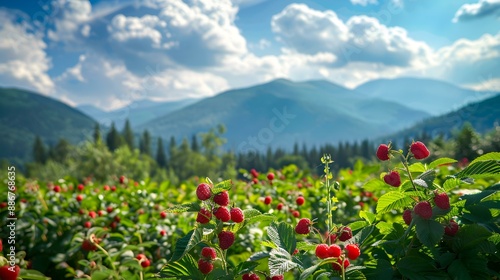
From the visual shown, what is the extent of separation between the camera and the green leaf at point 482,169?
1799 millimetres

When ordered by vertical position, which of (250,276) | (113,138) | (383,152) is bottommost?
(250,276)

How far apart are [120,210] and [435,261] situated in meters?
4.12

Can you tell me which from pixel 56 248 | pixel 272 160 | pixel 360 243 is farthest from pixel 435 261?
pixel 272 160

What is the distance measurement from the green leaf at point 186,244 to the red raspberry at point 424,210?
37.0 inches

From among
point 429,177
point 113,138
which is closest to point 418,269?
point 429,177

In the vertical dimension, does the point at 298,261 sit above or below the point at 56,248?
above

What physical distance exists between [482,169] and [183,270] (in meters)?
1.46

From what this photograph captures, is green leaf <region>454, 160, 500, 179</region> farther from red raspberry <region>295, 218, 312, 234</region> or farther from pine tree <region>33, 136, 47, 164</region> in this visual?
pine tree <region>33, 136, 47, 164</region>

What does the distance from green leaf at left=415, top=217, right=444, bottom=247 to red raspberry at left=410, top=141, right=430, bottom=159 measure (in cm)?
35

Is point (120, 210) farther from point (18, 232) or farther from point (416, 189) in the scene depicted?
point (416, 189)

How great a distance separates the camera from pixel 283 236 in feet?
6.25

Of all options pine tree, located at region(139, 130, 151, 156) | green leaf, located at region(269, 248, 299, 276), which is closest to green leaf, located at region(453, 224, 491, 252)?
green leaf, located at region(269, 248, 299, 276)

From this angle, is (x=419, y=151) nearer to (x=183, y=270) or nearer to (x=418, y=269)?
(x=418, y=269)

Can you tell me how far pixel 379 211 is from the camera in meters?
1.96
